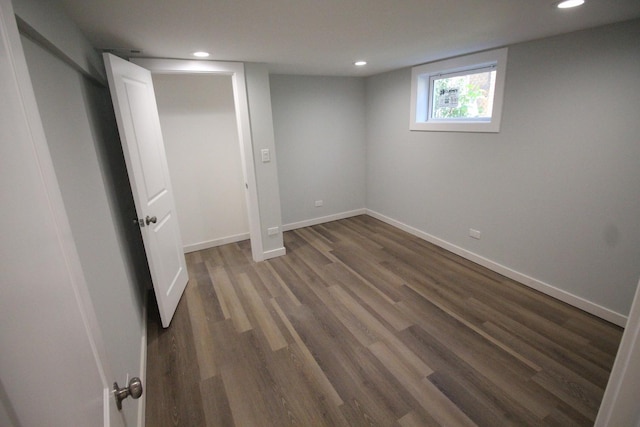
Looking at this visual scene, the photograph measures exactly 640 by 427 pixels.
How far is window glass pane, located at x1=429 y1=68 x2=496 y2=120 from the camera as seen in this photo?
2988 millimetres

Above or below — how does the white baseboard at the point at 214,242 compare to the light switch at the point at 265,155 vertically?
below

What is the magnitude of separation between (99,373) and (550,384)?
2315mm

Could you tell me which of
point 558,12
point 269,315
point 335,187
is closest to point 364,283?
point 269,315

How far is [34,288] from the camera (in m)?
0.45

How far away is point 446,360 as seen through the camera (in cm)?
200

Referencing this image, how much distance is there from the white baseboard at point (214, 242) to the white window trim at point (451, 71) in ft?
8.96

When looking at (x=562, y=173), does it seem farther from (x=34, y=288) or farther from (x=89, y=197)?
(x=89, y=197)

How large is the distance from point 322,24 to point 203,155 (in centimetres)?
240

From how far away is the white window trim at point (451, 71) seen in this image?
8.89 ft

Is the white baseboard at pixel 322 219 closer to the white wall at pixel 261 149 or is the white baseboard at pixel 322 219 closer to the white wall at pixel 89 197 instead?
the white wall at pixel 261 149

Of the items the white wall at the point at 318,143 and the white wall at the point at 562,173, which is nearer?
the white wall at the point at 562,173

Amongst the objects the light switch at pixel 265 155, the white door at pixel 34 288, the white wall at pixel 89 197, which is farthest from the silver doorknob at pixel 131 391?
the light switch at pixel 265 155

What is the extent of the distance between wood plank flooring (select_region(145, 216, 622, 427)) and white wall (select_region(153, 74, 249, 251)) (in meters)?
0.85

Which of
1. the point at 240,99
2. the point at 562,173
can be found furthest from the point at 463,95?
the point at 240,99
